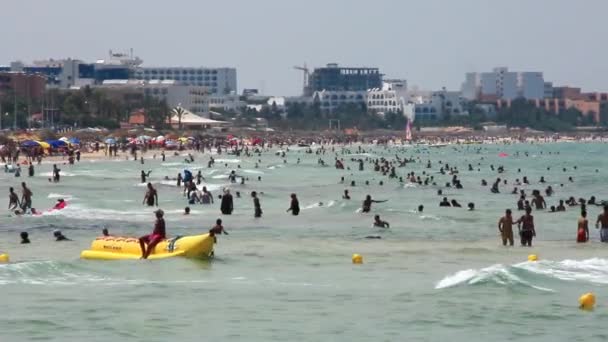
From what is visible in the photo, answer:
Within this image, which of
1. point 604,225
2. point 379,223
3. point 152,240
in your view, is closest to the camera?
point 152,240

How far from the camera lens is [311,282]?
76.0 ft

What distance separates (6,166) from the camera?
68188 mm

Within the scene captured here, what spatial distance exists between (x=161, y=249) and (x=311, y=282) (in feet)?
12.7

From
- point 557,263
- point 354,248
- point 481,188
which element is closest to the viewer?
point 557,263

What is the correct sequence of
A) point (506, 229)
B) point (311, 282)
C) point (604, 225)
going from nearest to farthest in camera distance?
point (311, 282)
point (506, 229)
point (604, 225)

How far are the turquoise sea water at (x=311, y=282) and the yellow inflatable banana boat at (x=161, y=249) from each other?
0.33m

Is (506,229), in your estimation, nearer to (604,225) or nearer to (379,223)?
(604,225)

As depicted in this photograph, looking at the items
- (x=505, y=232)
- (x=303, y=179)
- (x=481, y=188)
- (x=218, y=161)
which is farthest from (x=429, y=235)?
(x=218, y=161)

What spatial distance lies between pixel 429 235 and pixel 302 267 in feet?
28.1

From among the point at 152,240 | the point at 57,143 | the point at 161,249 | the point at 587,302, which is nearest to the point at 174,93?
the point at 57,143

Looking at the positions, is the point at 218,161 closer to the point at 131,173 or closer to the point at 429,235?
the point at 131,173

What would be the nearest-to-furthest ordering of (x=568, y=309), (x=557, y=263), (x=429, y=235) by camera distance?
1. (x=568, y=309)
2. (x=557, y=263)
3. (x=429, y=235)

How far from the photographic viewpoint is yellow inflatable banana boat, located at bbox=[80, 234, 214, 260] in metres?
25.6

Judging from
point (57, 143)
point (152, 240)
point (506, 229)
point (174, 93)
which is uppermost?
point (174, 93)
